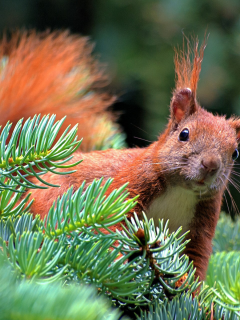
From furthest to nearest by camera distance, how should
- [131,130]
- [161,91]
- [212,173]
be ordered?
[131,130] < [161,91] < [212,173]

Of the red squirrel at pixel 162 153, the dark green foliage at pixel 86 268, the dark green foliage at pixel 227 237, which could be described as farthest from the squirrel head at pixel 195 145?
the dark green foliage at pixel 86 268

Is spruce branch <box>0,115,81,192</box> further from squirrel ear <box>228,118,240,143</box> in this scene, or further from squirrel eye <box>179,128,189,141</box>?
squirrel ear <box>228,118,240,143</box>

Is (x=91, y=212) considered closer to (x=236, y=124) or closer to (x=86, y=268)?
(x=86, y=268)

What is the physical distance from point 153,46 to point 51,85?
1.04m

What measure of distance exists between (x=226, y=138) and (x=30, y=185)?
643mm

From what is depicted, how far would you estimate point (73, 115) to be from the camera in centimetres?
113

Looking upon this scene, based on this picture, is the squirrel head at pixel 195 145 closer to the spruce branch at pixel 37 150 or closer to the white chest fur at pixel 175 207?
the white chest fur at pixel 175 207

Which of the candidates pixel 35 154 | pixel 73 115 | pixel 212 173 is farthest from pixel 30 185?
pixel 73 115


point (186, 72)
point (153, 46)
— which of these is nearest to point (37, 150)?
point (186, 72)

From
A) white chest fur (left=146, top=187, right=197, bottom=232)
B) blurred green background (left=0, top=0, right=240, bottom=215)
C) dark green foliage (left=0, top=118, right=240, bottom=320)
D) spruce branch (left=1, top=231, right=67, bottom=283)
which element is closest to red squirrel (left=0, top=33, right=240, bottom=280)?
white chest fur (left=146, top=187, right=197, bottom=232)

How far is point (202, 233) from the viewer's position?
3.31 feet

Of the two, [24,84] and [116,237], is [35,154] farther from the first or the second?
[24,84]

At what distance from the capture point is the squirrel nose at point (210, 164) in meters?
0.92

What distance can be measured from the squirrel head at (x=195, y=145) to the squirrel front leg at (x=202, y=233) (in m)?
0.05
